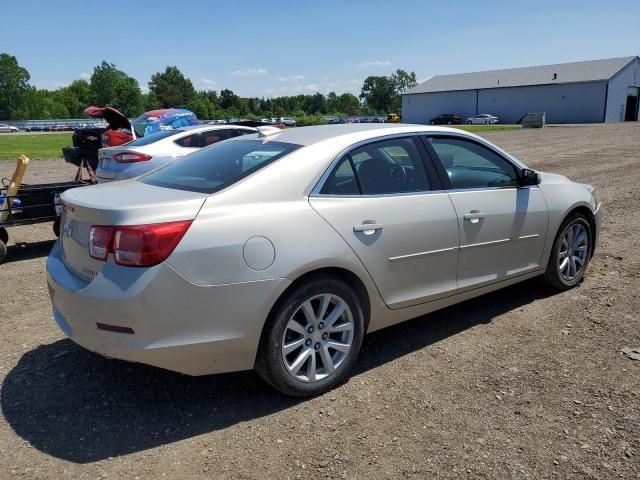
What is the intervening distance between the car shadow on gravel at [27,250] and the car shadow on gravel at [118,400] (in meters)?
3.28

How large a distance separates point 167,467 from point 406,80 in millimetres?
142776

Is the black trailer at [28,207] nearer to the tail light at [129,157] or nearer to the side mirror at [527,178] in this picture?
the tail light at [129,157]

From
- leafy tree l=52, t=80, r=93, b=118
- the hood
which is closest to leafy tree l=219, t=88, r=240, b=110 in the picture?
leafy tree l=52, t=80, r=93, b=118

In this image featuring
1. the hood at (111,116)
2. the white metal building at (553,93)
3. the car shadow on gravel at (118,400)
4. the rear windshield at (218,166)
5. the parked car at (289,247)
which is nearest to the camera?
the parked car at (289,247)

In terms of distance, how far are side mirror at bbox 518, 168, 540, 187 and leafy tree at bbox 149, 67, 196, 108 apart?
Result: 127m

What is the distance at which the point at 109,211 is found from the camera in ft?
10.00

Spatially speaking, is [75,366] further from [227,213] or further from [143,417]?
[227,213]

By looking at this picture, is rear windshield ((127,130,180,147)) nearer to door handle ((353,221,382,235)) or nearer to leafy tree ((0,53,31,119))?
door handle ((353,221,382,235))

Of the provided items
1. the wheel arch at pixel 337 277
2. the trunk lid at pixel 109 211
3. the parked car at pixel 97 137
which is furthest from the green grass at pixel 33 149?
the wheel arch at pixel 337 277

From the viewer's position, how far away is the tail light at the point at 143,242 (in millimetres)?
2922

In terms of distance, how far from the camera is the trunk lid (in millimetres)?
3018

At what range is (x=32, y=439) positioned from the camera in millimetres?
3104

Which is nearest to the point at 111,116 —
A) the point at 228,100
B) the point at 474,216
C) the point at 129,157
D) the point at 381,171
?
the point at 129,157

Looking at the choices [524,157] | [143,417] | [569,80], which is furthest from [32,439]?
[569,80]
